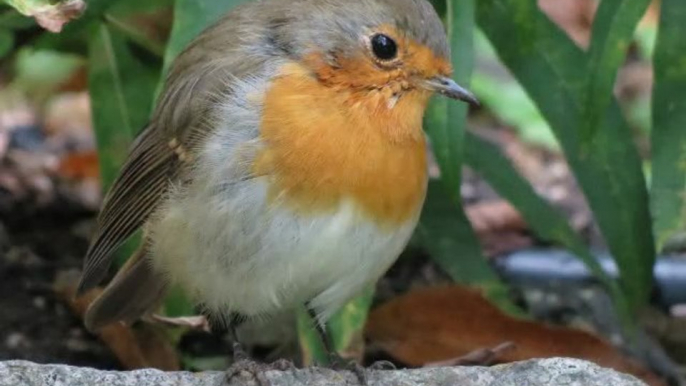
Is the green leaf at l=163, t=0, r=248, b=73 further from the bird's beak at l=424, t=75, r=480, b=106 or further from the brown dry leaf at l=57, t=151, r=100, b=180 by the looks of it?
the brown dry leaf at l=57, t=151, r=100, b=180

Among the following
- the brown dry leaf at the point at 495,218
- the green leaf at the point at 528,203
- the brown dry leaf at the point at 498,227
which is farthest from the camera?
the brown dry leaf at the point at 495,218

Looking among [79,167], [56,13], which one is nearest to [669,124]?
[56,13]

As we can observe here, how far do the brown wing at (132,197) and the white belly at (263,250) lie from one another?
0.40ft

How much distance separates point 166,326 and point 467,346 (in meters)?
0.80

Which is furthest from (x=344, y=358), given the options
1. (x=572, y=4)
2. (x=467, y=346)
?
(x=572, y=4)

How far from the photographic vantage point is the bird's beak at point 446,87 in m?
3.36

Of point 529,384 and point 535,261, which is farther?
point 535,261

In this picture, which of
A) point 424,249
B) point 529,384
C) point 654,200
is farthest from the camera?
point 424,249

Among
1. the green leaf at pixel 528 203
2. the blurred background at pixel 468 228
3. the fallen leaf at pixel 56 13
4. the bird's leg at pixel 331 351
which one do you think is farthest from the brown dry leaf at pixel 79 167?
the fallen leaf at pixel 56 13

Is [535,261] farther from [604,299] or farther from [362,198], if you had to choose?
[362,198]

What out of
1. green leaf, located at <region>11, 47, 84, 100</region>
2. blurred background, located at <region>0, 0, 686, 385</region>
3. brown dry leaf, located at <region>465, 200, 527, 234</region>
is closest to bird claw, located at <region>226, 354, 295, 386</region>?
blurred background, located at <region>0, 0, 686, 385</region>

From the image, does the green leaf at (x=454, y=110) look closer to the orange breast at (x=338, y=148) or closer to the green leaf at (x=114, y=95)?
the orange breast at (x=338, y=148)

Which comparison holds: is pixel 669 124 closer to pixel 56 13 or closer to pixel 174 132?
pixel 174 132

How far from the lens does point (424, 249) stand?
4.63 m
